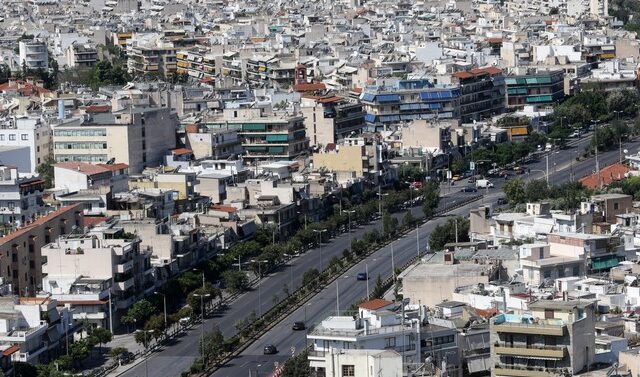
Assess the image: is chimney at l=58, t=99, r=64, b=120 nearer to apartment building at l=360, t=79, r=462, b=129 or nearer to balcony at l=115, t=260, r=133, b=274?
apartment building at l=360, t=79, r=462, b=129

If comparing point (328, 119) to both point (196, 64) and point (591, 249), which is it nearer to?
point (196, 64)

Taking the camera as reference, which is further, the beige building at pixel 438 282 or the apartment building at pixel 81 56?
the apartment building at pixel 81 56

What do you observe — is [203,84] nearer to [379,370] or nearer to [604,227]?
[604,227]

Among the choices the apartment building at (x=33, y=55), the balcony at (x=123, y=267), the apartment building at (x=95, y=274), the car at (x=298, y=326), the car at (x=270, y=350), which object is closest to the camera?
the car at (x=270, y=350)

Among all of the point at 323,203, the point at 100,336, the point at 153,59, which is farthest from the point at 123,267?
the point at 153,59

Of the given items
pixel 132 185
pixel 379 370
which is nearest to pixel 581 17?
pixel 132 185

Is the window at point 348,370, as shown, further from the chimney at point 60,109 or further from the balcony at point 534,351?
the chimney at point 60,109

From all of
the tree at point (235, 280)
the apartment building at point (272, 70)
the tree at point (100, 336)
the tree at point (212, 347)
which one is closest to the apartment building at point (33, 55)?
the apartment building at point (272, 70)
